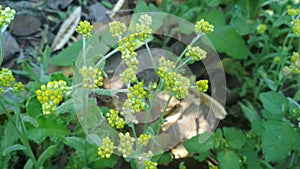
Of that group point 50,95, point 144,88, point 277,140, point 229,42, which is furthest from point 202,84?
point 229,42

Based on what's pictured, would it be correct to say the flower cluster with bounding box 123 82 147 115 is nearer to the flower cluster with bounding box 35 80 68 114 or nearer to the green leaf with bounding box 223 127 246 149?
the flower cluster with bounding box 35 80 68 114

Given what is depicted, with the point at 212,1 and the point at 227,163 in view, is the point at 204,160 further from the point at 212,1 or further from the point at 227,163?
the point at 212,1

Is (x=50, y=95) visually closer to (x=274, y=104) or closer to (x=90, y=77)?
(x=90, y=77)

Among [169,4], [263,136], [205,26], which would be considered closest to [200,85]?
[205,26]

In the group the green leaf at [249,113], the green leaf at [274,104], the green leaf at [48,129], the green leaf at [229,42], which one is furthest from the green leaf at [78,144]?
the green leaf at [229,42]

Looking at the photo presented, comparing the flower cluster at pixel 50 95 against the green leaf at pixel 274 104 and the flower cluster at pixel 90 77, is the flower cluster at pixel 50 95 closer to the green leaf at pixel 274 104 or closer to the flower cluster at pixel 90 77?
the flower cluster at pixel 90 77

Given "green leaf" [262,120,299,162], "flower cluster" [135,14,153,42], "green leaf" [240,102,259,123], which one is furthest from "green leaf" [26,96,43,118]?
"green leaf" [240,102,259,123]
